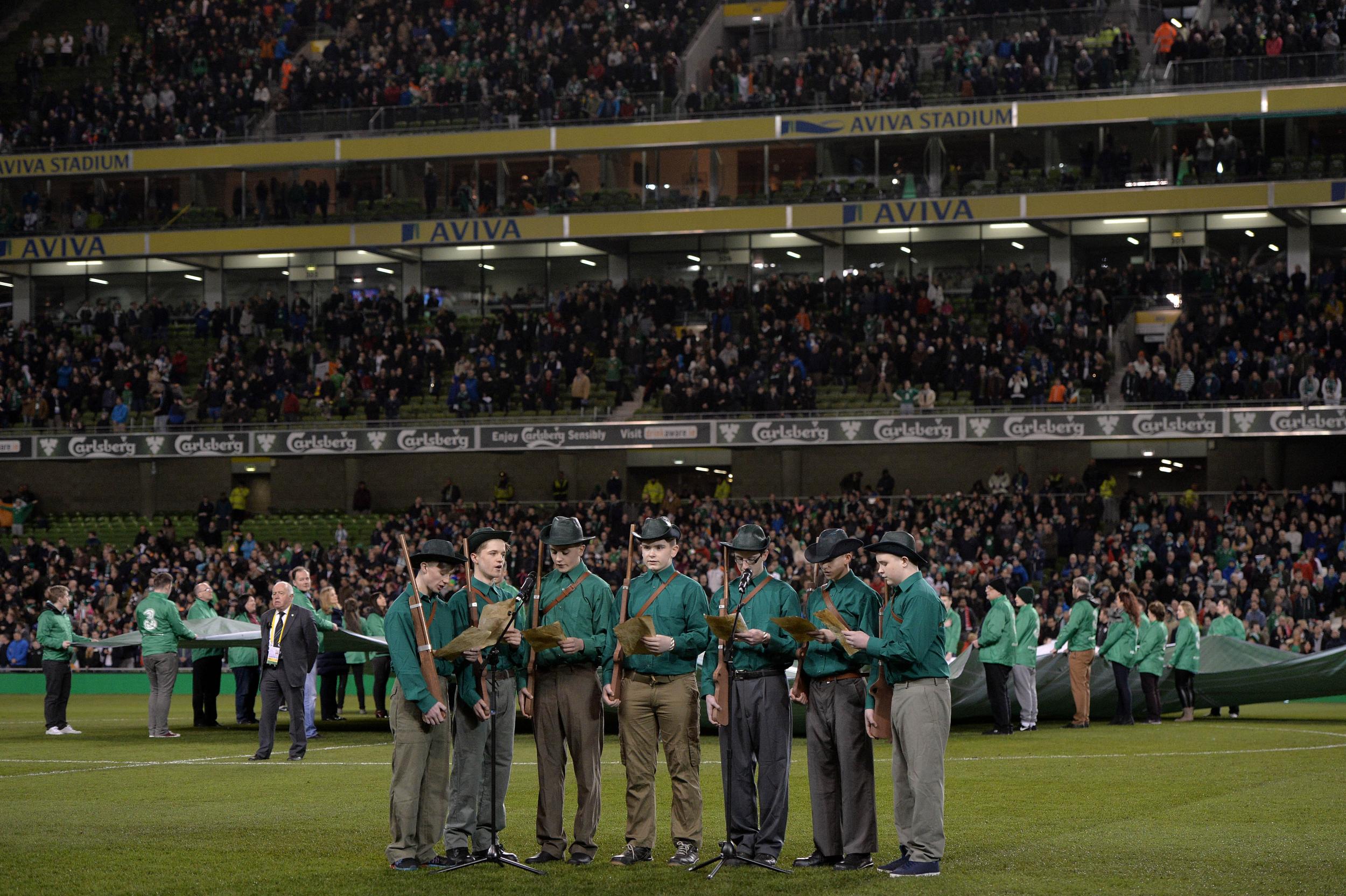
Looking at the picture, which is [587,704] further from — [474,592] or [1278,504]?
[1278,504]

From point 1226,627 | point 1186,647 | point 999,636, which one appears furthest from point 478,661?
point 1226,627

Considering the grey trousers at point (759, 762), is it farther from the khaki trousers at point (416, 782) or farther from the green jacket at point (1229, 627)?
the green jacket at point (1229, 627)

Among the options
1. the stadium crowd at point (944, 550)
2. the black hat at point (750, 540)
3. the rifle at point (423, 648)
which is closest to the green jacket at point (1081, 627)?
the stadium crowd at point (944, 550)

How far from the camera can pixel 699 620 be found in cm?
1055

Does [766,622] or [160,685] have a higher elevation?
[766,622]

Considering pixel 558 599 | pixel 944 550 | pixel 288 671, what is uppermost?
pixel 944 550

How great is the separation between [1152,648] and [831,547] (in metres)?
12.6

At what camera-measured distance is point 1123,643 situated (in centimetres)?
2112

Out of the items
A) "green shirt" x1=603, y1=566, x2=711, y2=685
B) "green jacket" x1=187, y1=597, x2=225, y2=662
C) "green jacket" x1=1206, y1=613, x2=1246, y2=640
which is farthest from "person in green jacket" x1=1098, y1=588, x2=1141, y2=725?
"green jacket" x1=187, y1=597, x2=225, y2=662

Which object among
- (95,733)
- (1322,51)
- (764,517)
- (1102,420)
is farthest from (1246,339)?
(95,733)

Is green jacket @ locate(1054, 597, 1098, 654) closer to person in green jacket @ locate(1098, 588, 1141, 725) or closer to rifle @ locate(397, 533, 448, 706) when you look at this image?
person in green jacket @ locate(1098, 588, 1141, 725)

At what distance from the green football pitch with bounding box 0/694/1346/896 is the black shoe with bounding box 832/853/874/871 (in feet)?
0.46

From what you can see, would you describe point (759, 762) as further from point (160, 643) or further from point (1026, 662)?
point (160, 643)

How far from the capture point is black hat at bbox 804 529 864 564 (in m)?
10.3
